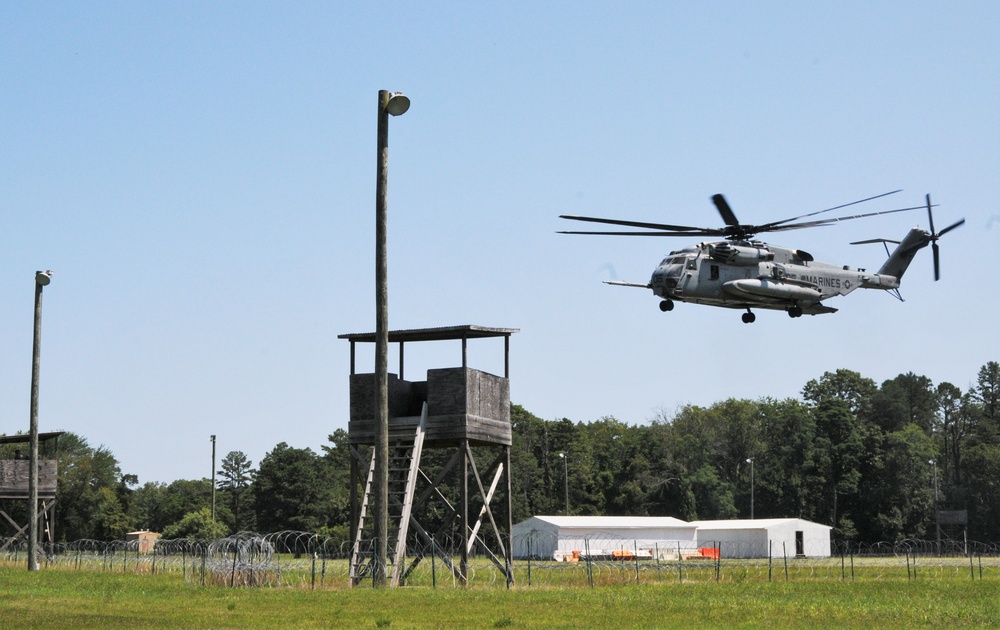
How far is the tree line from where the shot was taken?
346ft

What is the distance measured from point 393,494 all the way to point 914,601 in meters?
13.4

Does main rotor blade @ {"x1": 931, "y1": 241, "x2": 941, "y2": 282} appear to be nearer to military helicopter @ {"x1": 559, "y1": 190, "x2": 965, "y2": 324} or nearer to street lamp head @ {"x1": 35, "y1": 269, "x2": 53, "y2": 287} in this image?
military helicopter @ {"x1": 559, "y1": 190, "x2": 965, "y2": 324}

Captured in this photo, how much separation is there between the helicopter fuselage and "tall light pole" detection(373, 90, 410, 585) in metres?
16.2

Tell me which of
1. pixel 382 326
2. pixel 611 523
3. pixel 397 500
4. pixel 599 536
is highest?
pixel 382 326

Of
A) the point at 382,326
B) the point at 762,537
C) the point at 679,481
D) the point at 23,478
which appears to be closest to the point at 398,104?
the point at 382,326

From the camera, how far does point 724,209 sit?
42.2 metres

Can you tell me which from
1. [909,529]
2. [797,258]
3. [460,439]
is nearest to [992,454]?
[909,529]

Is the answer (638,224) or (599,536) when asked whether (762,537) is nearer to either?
(599,536)

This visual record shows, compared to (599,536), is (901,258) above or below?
above

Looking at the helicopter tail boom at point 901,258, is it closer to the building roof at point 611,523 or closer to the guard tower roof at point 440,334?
the guard tower roof at point 440,334

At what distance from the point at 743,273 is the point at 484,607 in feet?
70.0

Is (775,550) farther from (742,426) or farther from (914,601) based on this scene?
(914,601)

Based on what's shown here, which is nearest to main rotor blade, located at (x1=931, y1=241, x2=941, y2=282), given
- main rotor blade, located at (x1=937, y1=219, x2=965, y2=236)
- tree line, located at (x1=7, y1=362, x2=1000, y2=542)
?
main rotor blade, located at (x1=937, y1=219, x2=965, y2=236)

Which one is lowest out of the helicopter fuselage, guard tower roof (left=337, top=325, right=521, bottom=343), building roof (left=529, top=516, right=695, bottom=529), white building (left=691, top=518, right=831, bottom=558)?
white building (left=691, top=518, right=831, bottom=558)
